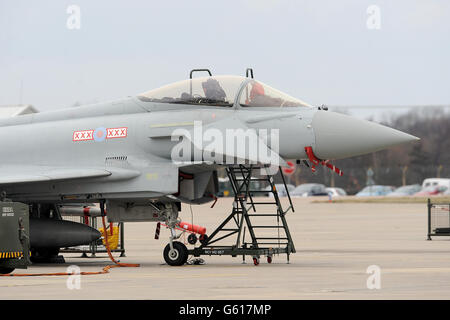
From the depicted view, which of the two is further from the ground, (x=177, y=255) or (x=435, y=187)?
(x=177, y=255)

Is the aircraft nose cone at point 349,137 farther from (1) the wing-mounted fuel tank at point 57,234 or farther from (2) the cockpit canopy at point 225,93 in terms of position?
(1) the wing-mounted fuel tank at point 57,234

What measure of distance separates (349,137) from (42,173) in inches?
228

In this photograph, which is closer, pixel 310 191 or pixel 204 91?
pixel 204 91

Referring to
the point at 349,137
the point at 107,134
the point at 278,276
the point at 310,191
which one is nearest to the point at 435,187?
the point at 310,191

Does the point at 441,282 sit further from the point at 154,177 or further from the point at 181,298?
the point at 154,177

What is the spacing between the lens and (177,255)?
1636 cm

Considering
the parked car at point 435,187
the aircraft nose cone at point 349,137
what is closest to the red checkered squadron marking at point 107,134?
the aircraft nose cone at point 349,137

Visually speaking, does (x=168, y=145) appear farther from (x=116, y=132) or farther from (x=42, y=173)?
(x=42, y=173)

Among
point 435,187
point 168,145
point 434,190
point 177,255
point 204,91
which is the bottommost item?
point 434,190

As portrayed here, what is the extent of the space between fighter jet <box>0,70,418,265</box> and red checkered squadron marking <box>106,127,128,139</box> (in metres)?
0.02

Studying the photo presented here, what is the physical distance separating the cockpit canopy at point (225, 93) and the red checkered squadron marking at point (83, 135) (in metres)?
1.41

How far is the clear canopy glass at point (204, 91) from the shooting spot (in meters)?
16.6

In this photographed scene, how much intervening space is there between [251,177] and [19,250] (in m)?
4.70
